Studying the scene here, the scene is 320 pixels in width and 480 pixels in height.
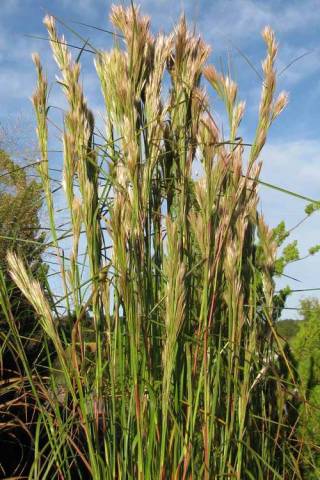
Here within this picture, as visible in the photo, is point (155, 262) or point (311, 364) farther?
point (311, 364)

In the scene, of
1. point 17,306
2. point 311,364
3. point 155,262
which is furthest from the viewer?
point 311,364

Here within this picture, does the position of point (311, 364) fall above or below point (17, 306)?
below

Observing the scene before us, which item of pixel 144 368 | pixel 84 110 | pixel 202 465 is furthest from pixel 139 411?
pixel 84 110

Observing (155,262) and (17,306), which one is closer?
(155,262)

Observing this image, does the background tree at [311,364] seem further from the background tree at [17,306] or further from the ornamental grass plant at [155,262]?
the background tree at [17,306]

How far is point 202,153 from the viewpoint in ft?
6.52

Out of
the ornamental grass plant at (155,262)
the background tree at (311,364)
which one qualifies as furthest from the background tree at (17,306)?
the background tree at (311,364)

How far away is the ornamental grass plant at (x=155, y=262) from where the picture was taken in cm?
184

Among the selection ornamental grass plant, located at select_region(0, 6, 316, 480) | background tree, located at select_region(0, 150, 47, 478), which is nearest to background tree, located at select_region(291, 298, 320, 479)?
ornamental grass plant, located at select_region(0, 6, 316, 480)

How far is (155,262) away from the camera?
6.79 ft

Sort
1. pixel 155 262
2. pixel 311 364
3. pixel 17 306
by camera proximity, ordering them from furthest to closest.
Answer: pixel 311 364
pixel 17 306
pixel 155 262

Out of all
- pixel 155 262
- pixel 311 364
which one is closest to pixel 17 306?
pixel 155 262

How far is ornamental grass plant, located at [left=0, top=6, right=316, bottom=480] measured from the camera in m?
1.84

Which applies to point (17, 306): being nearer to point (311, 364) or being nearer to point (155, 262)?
point (155, 262)
